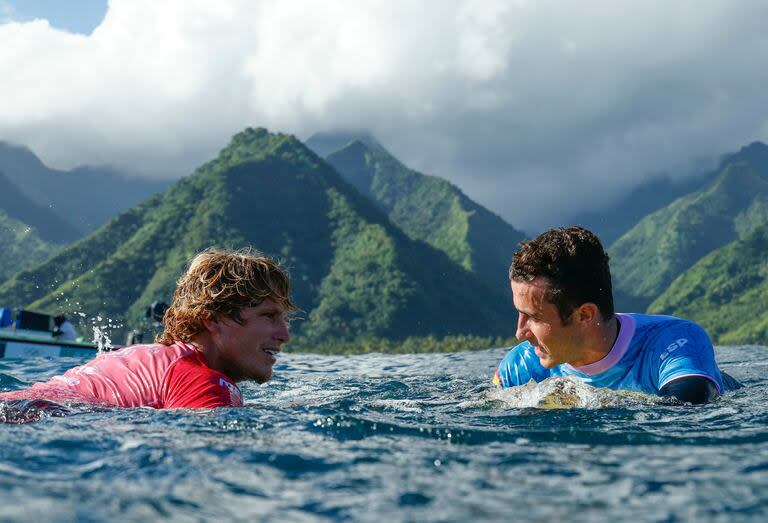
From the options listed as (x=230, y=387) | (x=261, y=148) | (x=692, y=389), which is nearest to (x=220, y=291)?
(x=230, y=387)

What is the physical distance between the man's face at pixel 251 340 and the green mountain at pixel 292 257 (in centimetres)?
8908

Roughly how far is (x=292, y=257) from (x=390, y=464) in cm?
11444

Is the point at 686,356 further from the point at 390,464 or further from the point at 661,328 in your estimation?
the point at 390,464

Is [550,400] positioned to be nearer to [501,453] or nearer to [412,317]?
[501,453]

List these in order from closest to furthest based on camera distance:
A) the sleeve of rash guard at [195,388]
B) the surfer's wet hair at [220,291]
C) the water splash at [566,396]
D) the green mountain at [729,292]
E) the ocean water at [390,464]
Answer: the ocean water at [390,464] → the sleeve of rash guard at [195,388] → the surfer's wet hair at [220,291] → the water splash at [566,396] → the green mountain at [729,292]

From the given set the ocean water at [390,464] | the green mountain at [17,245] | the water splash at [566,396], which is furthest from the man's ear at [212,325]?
the green mountain at [17,245]

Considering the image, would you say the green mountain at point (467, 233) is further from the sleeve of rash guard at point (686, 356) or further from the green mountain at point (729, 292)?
the sleeve of rash guard at point (686, 356)

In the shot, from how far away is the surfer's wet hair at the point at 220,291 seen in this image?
461cm

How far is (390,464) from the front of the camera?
3.54 m

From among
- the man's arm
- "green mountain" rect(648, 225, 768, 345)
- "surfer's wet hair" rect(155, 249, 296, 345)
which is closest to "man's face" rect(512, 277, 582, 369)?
the man's arm

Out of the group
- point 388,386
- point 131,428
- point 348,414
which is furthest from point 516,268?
point 388,386

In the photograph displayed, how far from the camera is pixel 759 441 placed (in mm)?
4109

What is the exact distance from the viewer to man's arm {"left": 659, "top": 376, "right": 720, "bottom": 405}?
5.16 m

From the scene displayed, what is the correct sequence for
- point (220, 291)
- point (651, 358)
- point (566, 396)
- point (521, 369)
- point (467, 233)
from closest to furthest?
point (220, 291), point (651, 358), point (566, 396), point (521, 369), point (467, 233)
